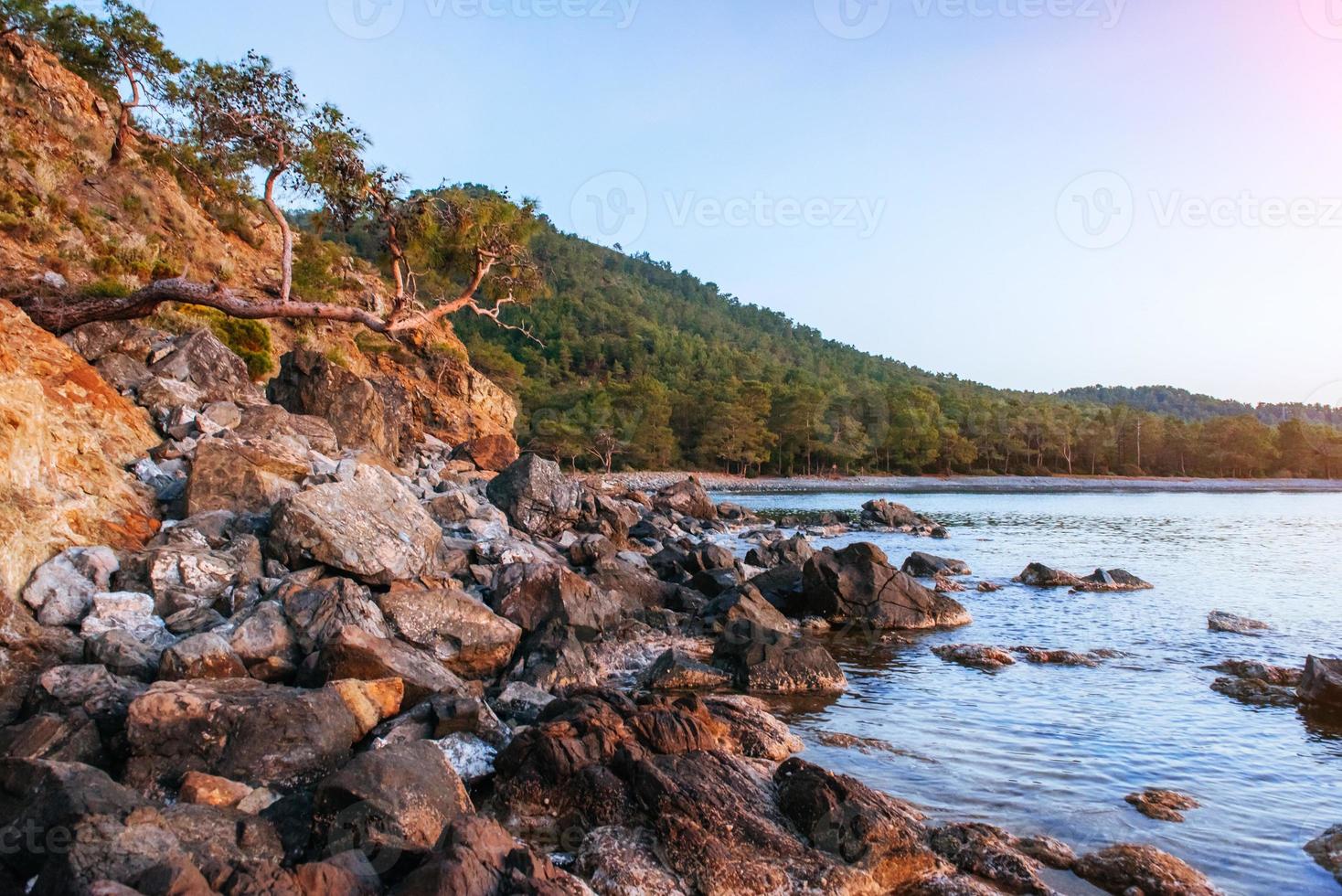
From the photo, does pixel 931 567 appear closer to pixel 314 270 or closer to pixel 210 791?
pixel 210 791

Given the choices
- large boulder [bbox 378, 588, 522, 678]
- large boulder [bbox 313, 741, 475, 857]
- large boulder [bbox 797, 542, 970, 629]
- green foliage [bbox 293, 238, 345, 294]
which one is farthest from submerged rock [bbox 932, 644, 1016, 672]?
green foliage [bbox 293, 238, 345, 294]

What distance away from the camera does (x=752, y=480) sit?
334 feet

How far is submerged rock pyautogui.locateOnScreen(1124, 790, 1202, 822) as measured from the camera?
8336 millimetres

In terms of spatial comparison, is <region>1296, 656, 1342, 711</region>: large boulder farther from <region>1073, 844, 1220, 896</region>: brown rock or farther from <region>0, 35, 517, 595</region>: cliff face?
<region>0, 35, 517, 595</region>: cliff face

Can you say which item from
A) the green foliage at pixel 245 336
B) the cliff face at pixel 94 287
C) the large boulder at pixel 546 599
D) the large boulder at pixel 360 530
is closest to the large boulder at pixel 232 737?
the cliff face at pixel 94 287

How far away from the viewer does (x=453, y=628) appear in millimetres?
12289

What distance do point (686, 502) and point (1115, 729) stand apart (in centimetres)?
3419

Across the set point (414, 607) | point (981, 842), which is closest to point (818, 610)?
point (414, 607)

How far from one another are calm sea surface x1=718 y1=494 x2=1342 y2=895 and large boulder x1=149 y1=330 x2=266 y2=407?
15.6 meters

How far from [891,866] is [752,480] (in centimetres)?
9545

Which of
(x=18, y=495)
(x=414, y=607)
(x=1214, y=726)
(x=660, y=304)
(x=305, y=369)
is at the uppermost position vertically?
(x=660, y=304)

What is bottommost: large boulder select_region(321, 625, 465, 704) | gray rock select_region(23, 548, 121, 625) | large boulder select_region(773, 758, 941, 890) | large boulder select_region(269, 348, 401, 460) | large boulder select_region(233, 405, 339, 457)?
large boulder select_region(773, 758, 941, 890)

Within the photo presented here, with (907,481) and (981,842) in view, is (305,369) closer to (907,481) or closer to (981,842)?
(981,842)

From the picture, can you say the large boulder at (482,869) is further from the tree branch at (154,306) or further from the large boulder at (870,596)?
the tree branch at (154,306)
